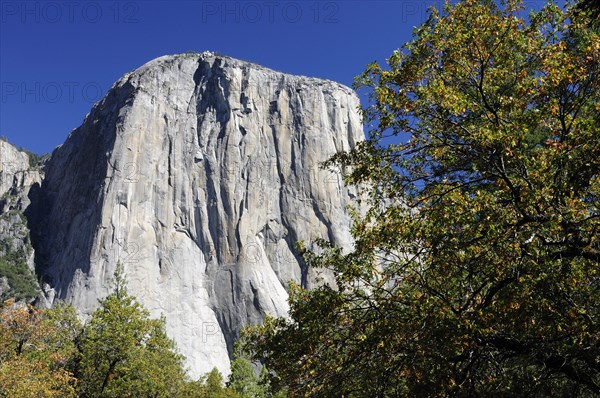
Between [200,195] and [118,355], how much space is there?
220 ft

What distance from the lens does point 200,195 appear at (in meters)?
88.9

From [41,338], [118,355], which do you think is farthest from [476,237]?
[41,338]

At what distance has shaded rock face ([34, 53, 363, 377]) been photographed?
78438mm

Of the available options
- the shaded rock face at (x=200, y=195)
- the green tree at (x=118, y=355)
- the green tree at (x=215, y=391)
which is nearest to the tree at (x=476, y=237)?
the green tree at (x=118, y=355)

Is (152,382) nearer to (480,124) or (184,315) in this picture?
(480,124)

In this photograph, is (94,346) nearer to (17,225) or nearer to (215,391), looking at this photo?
(215,391)

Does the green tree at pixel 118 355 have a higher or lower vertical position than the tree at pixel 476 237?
higher

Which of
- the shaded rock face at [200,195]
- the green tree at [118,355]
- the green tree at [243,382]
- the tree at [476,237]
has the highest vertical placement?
the shaded rock face at [200,195]

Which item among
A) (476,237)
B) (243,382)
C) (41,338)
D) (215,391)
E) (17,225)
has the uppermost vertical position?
(17,225)

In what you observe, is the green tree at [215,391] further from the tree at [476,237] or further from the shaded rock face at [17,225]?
the shaded rock face at [17,225]

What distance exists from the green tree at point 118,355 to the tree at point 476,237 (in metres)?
14.7

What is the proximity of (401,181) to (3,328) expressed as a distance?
21830 millimetres

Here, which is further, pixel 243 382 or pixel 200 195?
pixel 200 195

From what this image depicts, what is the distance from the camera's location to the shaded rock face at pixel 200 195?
7844 centimetres
